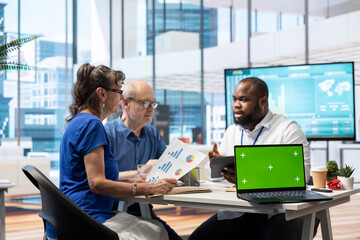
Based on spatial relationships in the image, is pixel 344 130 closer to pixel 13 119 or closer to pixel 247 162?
pixel 247 162

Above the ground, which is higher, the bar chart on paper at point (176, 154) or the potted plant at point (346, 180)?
the bar chart on paper at point (176, 154)

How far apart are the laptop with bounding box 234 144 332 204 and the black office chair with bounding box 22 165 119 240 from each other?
60 centimetres

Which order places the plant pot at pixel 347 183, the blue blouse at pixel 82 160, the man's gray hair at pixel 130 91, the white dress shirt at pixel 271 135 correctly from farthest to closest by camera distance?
1. the man's gray hair at pixel 130 91
2. the white dress shirt at pixel 271 135
3. the plant pot at pixel 347 183
4. the blue blouse at pixel 82 160

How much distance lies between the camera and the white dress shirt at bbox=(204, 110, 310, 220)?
251 cm

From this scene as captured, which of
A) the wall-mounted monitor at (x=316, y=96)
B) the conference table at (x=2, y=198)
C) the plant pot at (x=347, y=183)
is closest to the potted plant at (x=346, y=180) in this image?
the plant pot at (x=347, y=183)

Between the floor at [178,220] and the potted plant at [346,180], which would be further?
the floor at [178,220]

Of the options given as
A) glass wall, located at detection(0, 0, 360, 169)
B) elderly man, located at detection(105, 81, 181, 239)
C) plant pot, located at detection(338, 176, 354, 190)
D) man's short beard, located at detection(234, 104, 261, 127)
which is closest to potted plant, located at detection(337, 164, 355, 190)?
plant pot, located at detection(338, 176, 354, 190)

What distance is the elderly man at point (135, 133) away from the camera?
8.79ft

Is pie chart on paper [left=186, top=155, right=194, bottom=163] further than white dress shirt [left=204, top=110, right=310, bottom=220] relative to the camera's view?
No

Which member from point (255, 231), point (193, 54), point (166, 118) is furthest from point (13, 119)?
point (255, 231)

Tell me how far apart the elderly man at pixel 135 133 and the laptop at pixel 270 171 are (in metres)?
1.00

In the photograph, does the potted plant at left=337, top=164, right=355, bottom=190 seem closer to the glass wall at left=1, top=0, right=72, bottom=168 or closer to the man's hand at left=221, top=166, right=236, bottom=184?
the man's hand at left=221, top=166, right=236, bottom=184

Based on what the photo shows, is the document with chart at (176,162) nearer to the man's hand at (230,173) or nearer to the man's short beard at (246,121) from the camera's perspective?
the man's hand at (230,173)

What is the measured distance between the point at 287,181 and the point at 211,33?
342 inches
